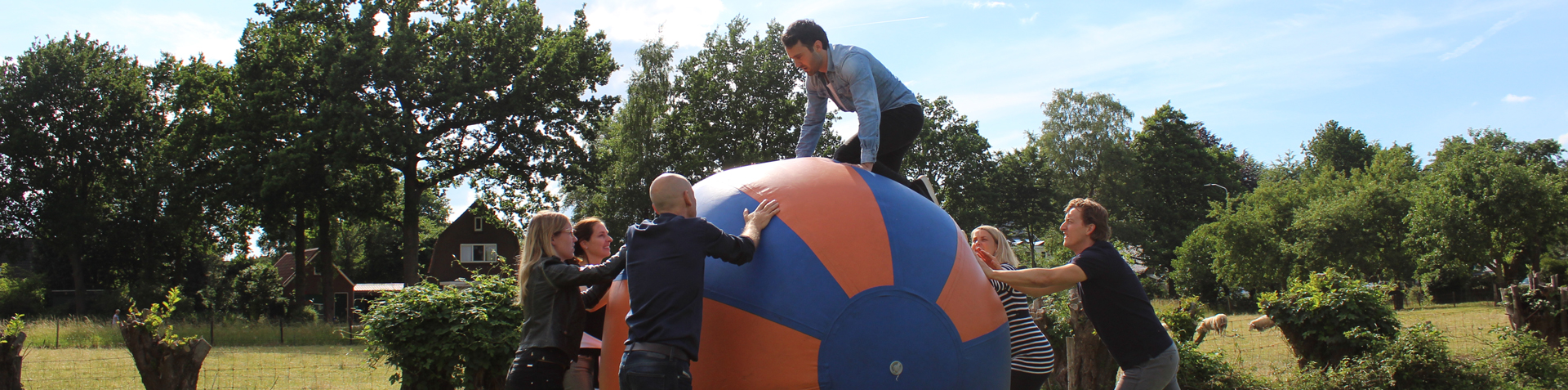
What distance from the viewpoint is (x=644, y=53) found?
3569 cm

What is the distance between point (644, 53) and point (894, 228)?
107 ft

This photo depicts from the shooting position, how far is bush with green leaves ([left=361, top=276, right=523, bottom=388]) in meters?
8.56

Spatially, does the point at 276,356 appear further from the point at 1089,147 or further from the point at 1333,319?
the point at 1089,147

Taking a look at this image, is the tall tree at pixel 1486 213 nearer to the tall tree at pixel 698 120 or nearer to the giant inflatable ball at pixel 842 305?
the tall tree at pixel 698 120

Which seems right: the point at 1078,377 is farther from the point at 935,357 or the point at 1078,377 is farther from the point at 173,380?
the point at 173,380

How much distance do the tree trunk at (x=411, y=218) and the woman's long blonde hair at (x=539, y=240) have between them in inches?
1218

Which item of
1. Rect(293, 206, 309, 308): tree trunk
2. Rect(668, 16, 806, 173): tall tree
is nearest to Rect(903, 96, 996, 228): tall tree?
Rect(668, 16, 806, 173): tall tree

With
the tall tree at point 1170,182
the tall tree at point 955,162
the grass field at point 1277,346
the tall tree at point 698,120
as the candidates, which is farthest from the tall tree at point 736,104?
the tall tree at point 1170,182

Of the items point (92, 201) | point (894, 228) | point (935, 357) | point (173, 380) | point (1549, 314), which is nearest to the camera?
point (935, 357)

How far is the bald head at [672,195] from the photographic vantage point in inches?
155

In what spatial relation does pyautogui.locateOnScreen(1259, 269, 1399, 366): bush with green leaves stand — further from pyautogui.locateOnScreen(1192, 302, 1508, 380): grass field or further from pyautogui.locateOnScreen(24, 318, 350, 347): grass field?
pyautogui.locateOnScreen(24, 318, 350, 347): grass field

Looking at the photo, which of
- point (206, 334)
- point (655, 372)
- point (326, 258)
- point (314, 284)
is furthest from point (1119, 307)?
point (314, 284)

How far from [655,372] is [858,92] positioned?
Result: 2185 millimetres

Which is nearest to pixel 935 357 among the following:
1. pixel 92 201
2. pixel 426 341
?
pixel 426 341
